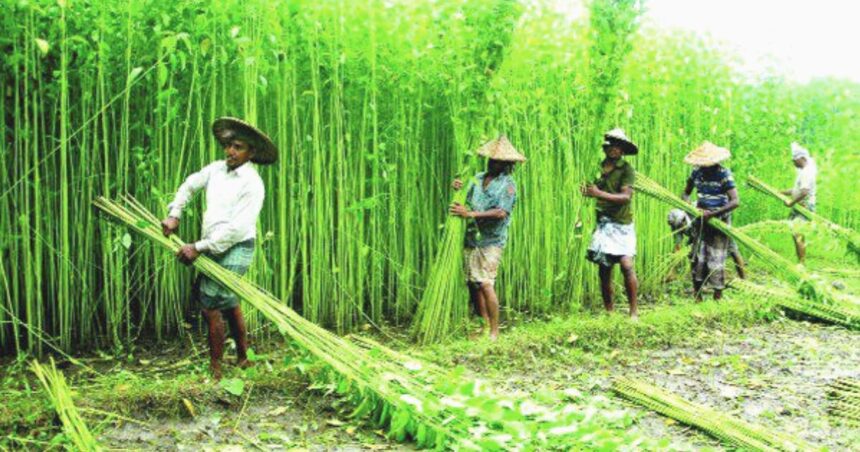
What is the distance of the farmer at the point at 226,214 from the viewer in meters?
4.53

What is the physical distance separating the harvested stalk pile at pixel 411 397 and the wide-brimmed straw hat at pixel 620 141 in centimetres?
287

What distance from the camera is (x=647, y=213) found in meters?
9.09

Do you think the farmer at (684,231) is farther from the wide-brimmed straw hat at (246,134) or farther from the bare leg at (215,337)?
the bare leg at (215,337)

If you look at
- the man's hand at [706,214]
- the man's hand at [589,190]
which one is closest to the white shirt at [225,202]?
the man's hand at [589,190]

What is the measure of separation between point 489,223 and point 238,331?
7.04 ft

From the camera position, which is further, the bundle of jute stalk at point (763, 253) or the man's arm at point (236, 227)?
the bundle of jute stalk at point (763, 253)

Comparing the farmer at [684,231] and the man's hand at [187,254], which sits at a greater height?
the man's hand at [187,254]

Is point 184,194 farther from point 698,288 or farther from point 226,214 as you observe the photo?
point 698,288

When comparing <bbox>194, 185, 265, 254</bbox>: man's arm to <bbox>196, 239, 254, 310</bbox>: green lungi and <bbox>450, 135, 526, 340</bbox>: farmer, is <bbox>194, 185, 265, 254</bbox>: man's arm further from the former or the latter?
<bbox>450, 135, 526, 340</bbox>: farmer

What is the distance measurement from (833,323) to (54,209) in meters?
6.54

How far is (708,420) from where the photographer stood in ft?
13.5

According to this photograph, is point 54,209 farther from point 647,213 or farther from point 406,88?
point 647,213

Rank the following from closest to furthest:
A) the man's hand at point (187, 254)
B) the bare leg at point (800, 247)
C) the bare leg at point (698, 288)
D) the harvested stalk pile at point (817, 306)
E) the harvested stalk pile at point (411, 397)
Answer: the harvested stalk pile at point (411, 397), the man's hand at point (187, 254), the harvested stalk pile at point (817, 306), the bare leg at point (698, 288), the bare leg at point (800, 247)

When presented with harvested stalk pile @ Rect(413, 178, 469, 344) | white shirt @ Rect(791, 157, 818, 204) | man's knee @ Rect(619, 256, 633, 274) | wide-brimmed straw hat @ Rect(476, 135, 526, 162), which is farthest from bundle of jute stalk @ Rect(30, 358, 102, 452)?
white shirt @ Rect(791, 157, 818, 204)
